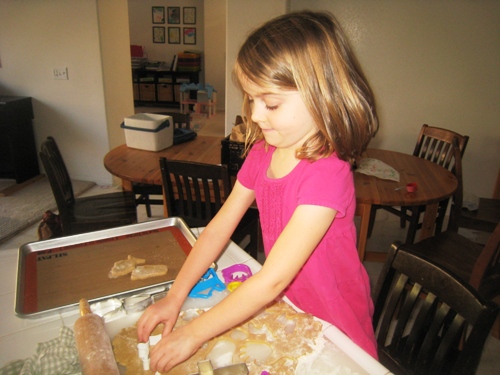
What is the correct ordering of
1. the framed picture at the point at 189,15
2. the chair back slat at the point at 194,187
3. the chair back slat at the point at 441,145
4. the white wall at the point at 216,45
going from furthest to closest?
the framed picture at the point at 189,15 < the white wall at the point at 216,45 < the chair back slat at the point at 441,145 < the chair back slat at the point at 194,187

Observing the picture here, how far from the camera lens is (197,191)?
165 cm

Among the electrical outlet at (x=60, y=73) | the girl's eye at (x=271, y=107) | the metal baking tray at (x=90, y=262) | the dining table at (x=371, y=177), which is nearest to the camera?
the girl's eye at (x=271, y=107)

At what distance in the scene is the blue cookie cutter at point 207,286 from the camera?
810mm

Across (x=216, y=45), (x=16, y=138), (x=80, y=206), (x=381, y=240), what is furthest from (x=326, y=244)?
(x=216, y=45)

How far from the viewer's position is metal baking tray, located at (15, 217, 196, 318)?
0.78m

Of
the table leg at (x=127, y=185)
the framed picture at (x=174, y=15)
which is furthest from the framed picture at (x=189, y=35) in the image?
the table leg at (x=127, y=185)

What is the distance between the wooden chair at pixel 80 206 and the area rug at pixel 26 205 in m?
0.80

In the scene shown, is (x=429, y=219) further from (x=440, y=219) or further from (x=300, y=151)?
(x=300, y=151)

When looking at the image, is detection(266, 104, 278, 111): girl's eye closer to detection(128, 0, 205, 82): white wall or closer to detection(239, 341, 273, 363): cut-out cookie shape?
detection(239, 341, 273, 363): cut-out cookie shape

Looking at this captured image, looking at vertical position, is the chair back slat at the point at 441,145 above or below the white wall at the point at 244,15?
below

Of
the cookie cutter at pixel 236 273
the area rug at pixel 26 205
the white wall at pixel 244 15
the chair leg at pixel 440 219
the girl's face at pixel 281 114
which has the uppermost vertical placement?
the white wall at pixel 244 15

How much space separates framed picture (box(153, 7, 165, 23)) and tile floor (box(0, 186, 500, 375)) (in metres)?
4.52

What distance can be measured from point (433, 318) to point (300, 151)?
0.55 metres

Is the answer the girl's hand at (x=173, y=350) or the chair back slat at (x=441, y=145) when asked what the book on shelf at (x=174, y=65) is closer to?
the chair back slat at (x=441, y=145)
